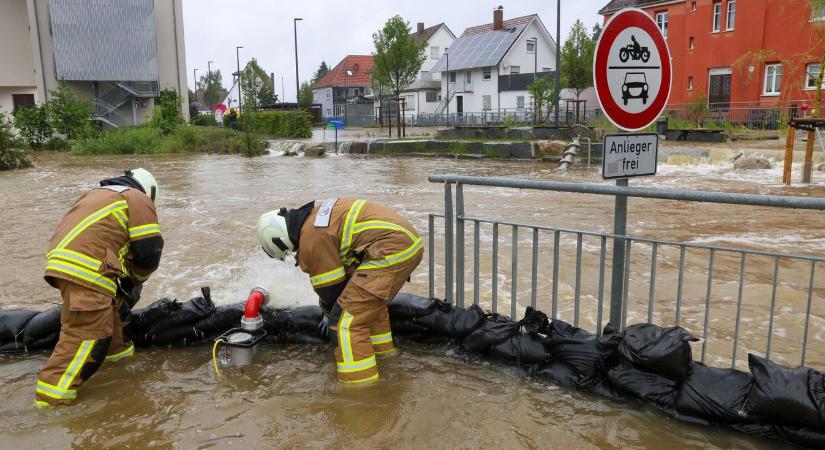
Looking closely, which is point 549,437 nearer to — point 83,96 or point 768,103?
point 768,103

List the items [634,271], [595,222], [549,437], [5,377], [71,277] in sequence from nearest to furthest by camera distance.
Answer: [549,437] < [71,277] < [5,377] < [634,271] < [595,222]

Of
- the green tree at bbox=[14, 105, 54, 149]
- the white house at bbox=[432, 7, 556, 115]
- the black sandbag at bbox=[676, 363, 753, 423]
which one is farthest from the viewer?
the white house at bbox=[432, 7, 556, 115]

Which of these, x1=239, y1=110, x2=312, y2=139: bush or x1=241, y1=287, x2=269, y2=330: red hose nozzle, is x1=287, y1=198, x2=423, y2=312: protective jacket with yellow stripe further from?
x1=239, y1=110, x2=312, y2=139: bush

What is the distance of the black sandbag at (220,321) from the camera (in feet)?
15.1

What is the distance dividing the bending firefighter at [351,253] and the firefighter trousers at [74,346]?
3.34 ft

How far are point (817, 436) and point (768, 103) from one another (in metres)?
28.5

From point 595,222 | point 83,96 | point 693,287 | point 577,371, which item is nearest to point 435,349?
point 577,371

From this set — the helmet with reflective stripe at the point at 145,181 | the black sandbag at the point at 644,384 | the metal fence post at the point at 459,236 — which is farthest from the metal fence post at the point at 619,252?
the helmet with reflective stripe at the point at 145,181

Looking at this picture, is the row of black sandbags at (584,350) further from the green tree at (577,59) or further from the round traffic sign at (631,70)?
the green tree at (577,59)

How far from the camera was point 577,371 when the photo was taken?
3734 mm

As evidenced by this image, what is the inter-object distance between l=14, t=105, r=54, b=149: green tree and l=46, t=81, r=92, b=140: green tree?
260mm

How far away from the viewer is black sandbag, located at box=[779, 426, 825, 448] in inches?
115

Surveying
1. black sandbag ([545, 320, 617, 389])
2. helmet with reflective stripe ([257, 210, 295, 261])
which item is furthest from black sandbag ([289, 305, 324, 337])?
black sandbag ([545, 320, 617, 389])

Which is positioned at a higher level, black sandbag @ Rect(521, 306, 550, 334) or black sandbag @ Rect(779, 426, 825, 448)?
black sandbag @ Rect(521, 306, 550, 334)
